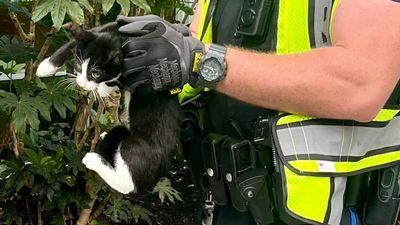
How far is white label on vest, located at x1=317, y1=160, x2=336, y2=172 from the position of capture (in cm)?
134

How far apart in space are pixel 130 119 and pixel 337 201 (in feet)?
1.63

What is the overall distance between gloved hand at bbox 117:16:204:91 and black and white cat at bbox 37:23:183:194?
0.21 feet

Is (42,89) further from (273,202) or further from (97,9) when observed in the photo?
(273,202)

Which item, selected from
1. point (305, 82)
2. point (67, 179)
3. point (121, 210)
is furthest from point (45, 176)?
point (305, 82)

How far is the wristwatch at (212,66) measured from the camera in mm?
1285

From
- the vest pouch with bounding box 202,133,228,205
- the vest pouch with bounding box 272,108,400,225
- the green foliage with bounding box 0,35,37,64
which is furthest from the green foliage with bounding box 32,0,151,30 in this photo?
the vest pouch with bounding box 272,108,400,225

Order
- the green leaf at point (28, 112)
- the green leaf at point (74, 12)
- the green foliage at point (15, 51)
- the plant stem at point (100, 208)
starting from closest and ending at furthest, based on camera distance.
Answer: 1. the green leaf at point (74, 12)
2. the green leaf at point (28, 112)
3. the green foliage at point (15, 51)
4. the plant stem at point (100, 208)

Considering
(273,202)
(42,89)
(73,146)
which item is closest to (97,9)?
(42,89)

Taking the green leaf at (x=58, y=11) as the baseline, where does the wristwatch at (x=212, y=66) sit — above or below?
above

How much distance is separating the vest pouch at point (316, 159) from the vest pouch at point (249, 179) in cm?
9

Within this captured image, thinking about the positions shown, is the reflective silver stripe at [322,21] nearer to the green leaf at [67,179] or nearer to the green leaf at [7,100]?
the green leaf at [7,100]

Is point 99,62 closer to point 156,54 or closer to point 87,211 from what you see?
point 156,54

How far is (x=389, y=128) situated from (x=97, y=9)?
→ 174cm

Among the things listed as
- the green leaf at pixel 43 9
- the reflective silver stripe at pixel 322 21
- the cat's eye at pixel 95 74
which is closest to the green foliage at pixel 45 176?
the green leaf at pixel 43 9
